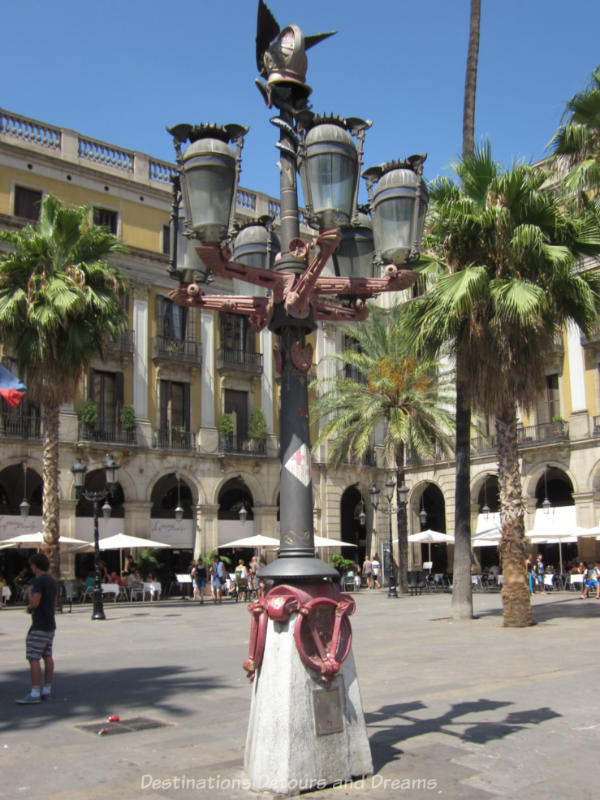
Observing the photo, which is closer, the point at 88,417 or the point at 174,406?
the point at 88,417

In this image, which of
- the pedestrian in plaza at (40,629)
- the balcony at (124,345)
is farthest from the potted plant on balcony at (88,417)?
the pedestrian in plaza at (40,629)

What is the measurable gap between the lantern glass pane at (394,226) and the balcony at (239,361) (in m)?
29.8

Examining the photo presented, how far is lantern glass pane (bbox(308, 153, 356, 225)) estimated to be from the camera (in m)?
5.57

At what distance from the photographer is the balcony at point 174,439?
33562mm

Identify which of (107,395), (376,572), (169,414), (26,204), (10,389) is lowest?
(376,572)

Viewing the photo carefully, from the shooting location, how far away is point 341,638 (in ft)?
17.8

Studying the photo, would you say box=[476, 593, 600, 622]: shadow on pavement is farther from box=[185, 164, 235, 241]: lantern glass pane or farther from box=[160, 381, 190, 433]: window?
box=[160, 381, 190, 433]: window

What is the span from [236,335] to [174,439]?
578 centimetres

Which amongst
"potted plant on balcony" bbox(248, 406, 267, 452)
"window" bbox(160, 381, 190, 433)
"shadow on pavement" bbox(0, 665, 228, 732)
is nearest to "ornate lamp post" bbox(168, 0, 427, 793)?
"shadow on pavement" bbox(0, 665, 228, 732)

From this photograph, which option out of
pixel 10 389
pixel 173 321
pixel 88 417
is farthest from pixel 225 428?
pixel 10 389

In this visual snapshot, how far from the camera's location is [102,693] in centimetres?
914

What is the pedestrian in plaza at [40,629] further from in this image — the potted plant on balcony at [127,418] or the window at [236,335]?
the window at [236,335]

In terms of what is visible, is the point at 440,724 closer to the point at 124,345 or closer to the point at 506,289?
the point at 506,289

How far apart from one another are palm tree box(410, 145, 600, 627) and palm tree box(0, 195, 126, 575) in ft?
34.5
